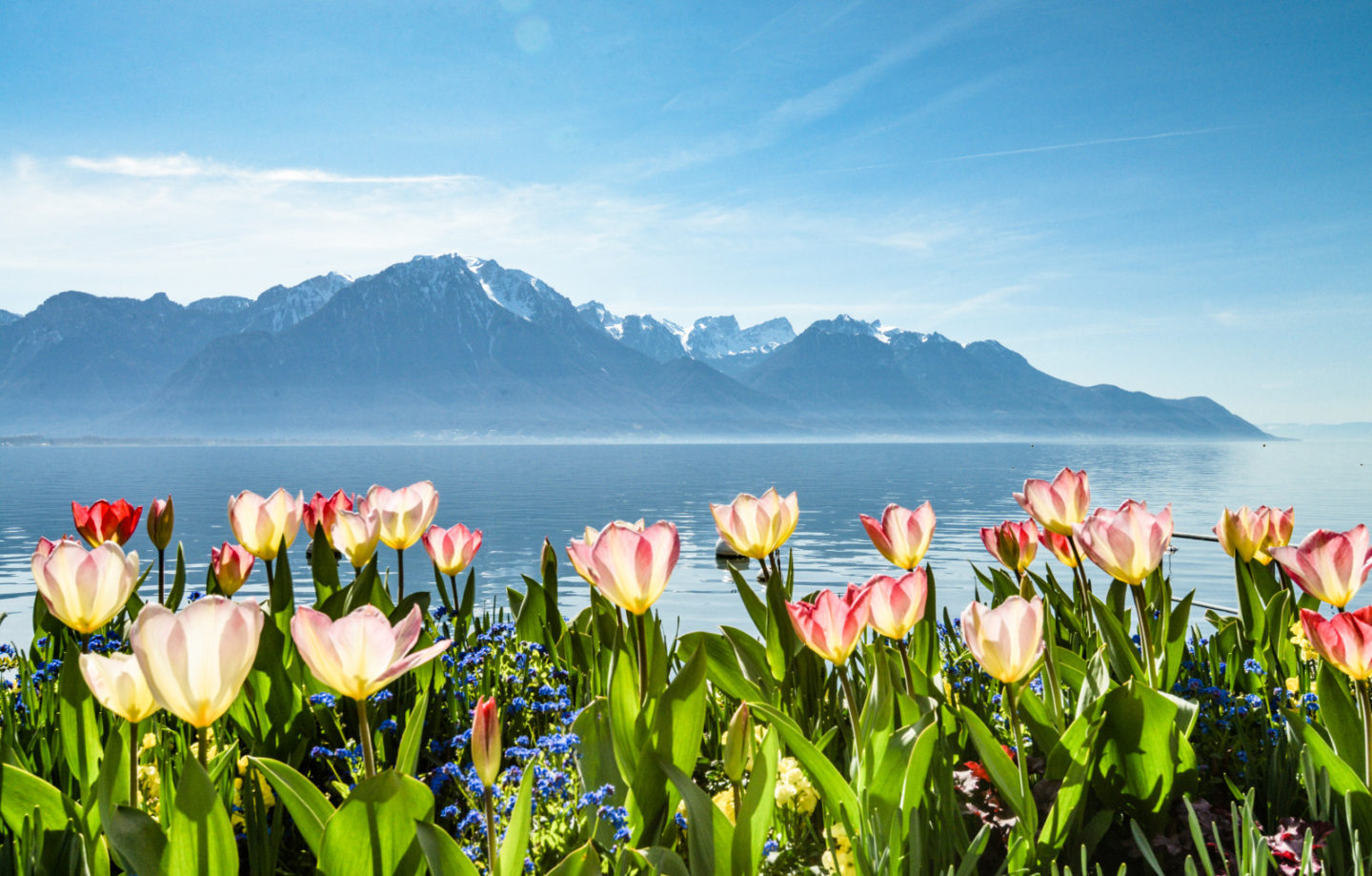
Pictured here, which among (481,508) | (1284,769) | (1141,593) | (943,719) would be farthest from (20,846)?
(481,508)

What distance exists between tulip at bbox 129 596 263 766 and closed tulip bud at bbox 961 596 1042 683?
1.28m

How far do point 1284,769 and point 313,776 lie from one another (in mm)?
2697

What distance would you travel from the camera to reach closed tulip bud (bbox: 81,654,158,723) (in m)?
1.49

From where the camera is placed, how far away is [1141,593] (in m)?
2.41

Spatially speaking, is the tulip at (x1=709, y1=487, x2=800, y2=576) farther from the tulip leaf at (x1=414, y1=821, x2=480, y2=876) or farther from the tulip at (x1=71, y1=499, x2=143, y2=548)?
the tulip at (x1=71, y1=499, x2=143, y2=548)

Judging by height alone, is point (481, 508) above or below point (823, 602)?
below

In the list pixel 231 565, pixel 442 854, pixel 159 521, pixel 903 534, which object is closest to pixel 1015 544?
pixel 903 534

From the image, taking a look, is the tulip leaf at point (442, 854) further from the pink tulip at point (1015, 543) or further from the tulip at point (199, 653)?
the pink tulip at point (1015, 543)

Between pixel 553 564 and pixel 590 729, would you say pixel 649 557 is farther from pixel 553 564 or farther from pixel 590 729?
pixel 553 564

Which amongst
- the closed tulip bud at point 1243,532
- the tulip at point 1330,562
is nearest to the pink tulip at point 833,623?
the tulip at point 1330,562

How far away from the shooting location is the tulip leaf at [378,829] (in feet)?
4.69

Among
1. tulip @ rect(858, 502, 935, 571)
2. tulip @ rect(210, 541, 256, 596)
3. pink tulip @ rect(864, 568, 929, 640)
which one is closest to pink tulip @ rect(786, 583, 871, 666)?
pink tulip @ rect(864, 568, 929, 640)

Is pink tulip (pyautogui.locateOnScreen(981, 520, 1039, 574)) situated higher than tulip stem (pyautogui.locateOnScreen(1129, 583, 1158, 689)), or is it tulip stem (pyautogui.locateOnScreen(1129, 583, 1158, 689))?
pink tulip (pyautogui.locateOnScreen(981, 520, 1039, 574))

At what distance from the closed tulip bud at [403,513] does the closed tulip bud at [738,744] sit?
4.95ft
